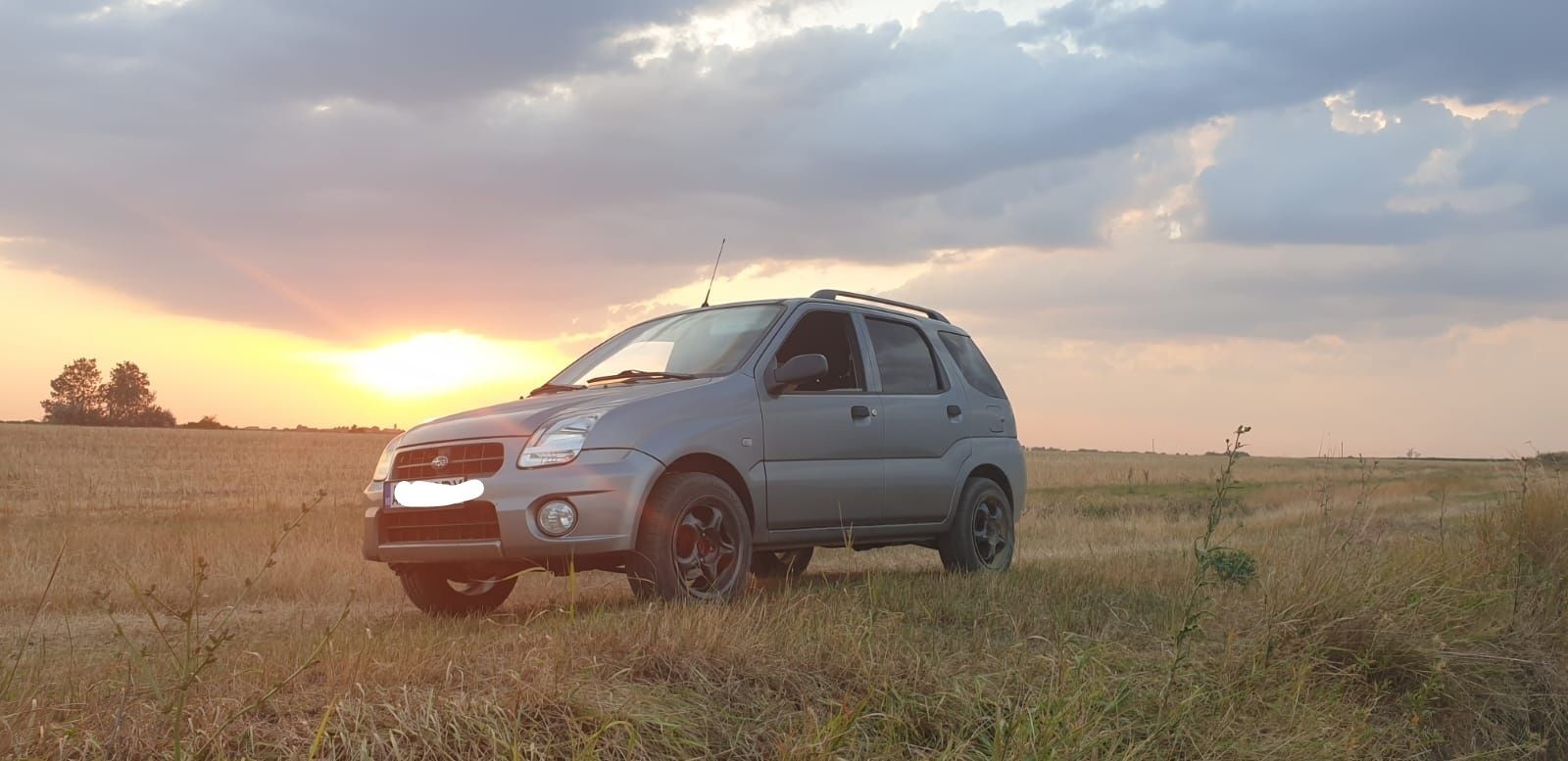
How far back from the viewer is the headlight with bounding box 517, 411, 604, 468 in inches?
253

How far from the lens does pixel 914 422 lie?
28.2 ft

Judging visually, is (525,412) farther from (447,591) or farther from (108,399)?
(108,399)

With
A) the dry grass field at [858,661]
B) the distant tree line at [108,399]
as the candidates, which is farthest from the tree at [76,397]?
the dry grass field at [858,661]

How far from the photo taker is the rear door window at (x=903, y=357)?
28.2 ft

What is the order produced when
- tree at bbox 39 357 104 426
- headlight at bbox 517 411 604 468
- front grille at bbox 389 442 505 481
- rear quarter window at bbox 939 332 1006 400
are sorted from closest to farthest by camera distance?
headlight at bbox 517 411 604 468
front grille at bbox 389 442 505 481
rear quarter window at bbox 939 332 1006 400
tree at bbox 39 357 104 426

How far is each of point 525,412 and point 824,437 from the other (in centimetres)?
195

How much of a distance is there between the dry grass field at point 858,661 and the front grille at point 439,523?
0.51 meters

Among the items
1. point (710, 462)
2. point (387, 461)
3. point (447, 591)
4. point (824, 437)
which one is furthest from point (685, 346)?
point (447, 591)

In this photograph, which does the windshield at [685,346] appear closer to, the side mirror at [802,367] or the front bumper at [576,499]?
the side mirror at [802,367]

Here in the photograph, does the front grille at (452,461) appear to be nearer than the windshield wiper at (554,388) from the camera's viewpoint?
Yes

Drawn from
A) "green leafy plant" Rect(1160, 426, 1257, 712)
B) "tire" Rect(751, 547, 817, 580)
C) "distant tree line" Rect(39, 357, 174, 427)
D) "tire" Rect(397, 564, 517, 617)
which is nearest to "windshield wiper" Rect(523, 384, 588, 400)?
"tire" Rect(397, 564, 517, 617)

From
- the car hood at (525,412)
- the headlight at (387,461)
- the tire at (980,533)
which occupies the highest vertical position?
the car hood at (525,412)

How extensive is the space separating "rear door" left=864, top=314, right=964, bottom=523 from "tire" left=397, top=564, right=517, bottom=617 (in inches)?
103

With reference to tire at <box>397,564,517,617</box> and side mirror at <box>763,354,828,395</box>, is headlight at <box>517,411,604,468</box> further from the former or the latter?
tire at <box>397,564,517,617</box>
